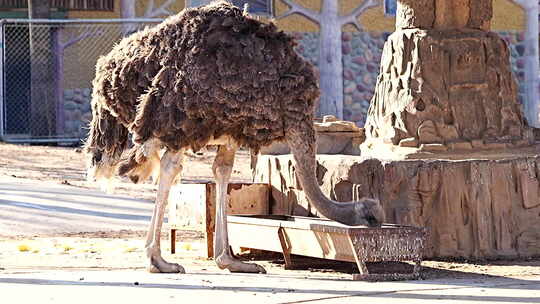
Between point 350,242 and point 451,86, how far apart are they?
241cm

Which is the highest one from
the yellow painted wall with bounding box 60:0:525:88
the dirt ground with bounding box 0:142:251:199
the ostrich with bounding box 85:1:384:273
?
the yellow painted wall with bounding box 60:0:525:88

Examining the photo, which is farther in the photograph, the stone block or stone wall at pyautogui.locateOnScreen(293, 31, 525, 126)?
stone wall at pyautogui.locateOnScreen(293, 31, 525, 126)

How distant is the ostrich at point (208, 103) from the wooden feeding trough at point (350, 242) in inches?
7.9

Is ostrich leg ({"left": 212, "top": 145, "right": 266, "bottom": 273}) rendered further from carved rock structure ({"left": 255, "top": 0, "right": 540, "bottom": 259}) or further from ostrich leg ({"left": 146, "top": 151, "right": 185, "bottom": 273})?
carved rock structure ({"left": 255, "top": 0, "right": 540, "bottom": 259})

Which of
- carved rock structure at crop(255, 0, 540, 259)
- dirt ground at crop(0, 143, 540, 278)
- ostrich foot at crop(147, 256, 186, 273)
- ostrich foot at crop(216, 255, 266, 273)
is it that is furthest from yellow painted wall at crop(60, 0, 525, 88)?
ostrich foot at crop(147, 256, 186, 273)

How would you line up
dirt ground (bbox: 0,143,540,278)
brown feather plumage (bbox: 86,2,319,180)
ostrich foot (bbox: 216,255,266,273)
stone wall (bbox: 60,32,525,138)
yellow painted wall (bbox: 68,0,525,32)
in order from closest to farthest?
brown feather plumage (bbox: 86,2,319,180)
ostrich foot (bbox: 216,255,266,273)
dirt ground (bbox: 0,143,540,278)
yellow painted wall (bbox: 68,0,525,32)
stone wall (bbox: 60,32,525,138)

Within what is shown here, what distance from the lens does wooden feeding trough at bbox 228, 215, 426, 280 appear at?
28.9 feet

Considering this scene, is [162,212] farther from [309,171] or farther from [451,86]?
[451,86]

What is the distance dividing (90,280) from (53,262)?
140 centimetres

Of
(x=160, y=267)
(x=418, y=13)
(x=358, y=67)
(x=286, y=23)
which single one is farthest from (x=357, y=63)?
(x=160, y=267)

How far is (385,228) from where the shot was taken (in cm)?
884

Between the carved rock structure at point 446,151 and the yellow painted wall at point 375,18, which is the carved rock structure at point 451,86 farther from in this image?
the yellow painted wall at point 375,18

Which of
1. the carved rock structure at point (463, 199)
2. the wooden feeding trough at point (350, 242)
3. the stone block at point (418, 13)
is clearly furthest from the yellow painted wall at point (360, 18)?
the wooden feeding trough at point (350, 242)

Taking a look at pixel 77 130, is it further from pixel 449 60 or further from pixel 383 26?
pixel 449 60
